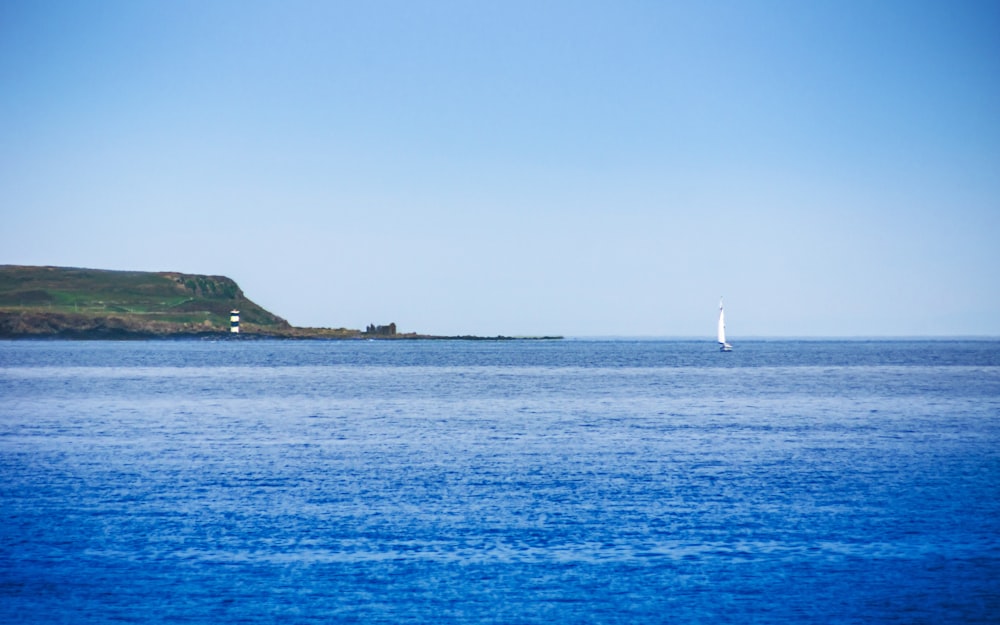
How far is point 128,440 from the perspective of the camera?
4869 centimetres

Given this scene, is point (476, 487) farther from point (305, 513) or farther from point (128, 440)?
point (128, 440)

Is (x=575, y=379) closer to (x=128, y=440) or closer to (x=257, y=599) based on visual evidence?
(x=128, y=440)

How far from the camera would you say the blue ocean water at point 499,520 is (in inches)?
815

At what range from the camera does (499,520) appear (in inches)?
1108

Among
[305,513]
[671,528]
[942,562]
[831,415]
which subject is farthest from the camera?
[831,415]

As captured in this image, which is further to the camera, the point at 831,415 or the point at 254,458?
the point at 831,415

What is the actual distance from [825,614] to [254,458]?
91.7 ft

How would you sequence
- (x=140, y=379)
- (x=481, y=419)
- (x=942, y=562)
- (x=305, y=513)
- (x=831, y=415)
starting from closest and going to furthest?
(x=942, y=562) < (x=305, y=513) < (x=481, y=419) < (x=831, y=415) < (x=140, y=379)

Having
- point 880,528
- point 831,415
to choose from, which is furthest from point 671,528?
point 831,415

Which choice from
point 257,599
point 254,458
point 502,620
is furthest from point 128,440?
point 502,620

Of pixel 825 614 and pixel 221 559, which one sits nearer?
pixel 825 614

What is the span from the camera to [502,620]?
19719mm

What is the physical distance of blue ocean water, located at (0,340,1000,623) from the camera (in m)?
20.7

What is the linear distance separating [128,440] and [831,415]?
44597mm
